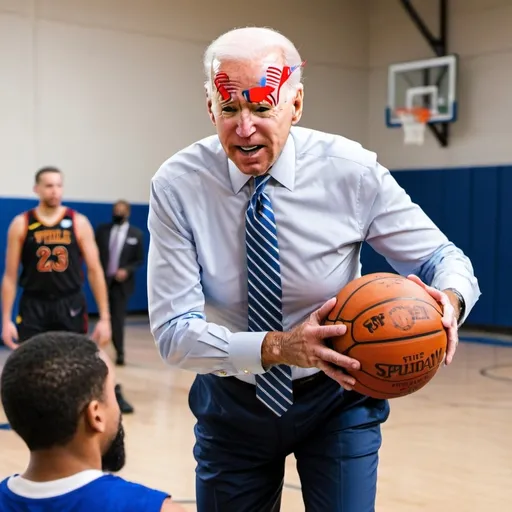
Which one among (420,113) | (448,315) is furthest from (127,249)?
(448,315)

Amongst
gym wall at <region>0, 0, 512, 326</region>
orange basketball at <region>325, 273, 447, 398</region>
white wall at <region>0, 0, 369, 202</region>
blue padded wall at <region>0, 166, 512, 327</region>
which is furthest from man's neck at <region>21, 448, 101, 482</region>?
blue padded wall at <region>0, 166, 512, 327</region>

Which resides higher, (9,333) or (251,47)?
(251,47)

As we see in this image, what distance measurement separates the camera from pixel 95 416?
1.79 m

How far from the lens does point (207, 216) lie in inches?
99.7

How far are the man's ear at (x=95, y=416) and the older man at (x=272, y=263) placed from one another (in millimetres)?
580

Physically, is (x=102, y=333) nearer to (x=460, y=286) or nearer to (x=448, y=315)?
(x=460, y=286)

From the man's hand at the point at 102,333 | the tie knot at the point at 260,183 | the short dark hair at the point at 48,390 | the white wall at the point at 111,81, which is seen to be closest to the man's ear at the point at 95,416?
the short dark hair at the point at 48,390

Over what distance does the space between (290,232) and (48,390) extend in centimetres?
96

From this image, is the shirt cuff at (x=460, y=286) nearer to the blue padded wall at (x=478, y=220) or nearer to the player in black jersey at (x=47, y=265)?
the player in black jersey at (x=47, y=265)

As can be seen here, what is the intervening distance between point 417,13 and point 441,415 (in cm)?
848

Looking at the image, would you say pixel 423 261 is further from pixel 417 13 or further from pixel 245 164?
pixel 417 13

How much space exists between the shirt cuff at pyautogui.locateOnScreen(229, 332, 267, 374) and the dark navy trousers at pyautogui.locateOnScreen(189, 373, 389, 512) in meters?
0.21

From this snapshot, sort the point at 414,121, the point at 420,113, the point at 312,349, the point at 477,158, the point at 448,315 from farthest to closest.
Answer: the point at 414,121 < the point at 420,113 < the point at 477,158 < the point at 448,315 < the point at 312,349

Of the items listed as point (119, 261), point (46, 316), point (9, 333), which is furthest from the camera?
point (119, 261)
